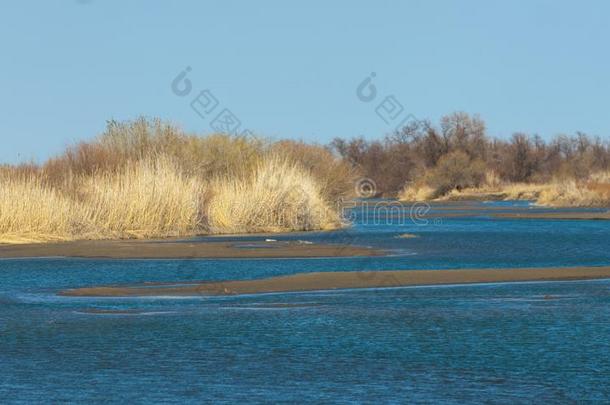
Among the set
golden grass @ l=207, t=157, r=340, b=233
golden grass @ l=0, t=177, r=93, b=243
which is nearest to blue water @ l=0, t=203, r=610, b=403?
golden grass @ l=0, t=177, r=93, b=243

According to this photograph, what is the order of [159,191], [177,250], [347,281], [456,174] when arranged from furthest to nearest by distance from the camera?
[456,174], [159,191], [177,250], [347,281]

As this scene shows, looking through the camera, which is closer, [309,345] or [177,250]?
[309,345]

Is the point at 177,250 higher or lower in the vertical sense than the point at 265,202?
lower

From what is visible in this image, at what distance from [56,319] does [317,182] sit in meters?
26.9

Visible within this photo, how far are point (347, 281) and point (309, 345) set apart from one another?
22.7ft

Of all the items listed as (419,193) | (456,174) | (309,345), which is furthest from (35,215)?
(456,174)

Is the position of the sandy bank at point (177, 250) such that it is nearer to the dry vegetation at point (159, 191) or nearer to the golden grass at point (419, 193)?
the dry vegetation at point (159, 191)

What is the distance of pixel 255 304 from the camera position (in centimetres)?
1498

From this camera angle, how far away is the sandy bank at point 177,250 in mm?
24891

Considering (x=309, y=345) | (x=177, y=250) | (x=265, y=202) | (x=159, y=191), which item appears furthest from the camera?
(x=265, y=202)

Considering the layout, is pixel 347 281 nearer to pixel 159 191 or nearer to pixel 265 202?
pixel 159 191

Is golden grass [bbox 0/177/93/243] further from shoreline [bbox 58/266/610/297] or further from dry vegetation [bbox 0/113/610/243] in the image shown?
shoreline [bbox 58/266/610/297]

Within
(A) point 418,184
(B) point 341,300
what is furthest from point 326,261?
(A) point 418,184

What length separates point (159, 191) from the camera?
32531 millimetres
